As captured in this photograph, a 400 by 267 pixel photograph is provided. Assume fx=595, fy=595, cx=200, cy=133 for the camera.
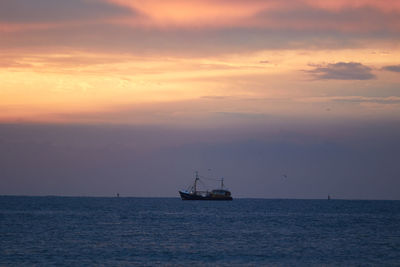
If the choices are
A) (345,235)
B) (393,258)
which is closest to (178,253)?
(393,258)

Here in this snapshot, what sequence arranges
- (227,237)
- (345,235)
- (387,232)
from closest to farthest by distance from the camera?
1. (227,237)
2. (345,235)
3. (387,232)

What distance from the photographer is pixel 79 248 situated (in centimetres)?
6450

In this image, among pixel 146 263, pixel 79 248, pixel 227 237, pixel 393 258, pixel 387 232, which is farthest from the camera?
pixel 387 232

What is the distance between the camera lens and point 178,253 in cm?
6119

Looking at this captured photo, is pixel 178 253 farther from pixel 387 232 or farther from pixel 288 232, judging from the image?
pixel 387 232

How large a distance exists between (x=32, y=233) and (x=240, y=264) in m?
37.8

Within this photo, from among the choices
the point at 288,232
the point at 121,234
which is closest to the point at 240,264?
the point at 121,234

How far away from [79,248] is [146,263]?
13.4 meters

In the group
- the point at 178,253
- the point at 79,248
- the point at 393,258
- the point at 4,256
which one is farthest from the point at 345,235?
the point at 4,256

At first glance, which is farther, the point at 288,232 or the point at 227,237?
the point at 288,232

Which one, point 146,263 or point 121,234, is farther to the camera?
point 121,234

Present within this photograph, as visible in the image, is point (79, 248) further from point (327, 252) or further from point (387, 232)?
point (387, 232)

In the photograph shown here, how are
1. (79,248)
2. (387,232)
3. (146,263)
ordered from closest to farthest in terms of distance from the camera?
(146,263) → (79,248) → (387,232)

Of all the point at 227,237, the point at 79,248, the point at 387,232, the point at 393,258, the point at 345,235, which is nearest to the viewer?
the point at 393,258
